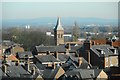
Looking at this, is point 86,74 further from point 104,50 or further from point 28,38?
point 28,38

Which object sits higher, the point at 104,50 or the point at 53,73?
the point at 104,50

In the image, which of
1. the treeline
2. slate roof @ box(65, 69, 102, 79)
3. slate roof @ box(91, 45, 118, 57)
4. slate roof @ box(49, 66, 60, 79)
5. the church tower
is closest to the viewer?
slate roof @ box(65, 69, 102, 79)

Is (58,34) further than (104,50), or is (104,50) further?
(58,34)

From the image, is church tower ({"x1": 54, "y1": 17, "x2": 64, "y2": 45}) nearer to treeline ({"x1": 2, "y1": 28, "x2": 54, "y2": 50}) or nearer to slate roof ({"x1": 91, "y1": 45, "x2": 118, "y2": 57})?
treeline ({"x1": 2, "y1": 28, "x2": 54, "y2": 50})

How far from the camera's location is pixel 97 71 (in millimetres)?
6812

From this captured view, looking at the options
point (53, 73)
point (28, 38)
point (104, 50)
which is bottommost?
point (53, 73)

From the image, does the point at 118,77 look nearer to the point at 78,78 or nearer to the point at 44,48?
the point at 78,78

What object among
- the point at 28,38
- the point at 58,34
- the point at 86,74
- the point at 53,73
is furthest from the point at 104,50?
the point at 28,38

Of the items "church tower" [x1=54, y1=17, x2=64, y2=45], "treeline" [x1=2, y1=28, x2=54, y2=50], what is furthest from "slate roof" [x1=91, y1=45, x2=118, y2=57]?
"treeline" [x1=2, y1=28, x2=54, y2=50]

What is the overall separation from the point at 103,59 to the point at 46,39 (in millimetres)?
8957

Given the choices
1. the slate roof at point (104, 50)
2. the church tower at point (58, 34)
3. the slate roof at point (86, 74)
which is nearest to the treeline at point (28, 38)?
the church tower at point (58, 34)

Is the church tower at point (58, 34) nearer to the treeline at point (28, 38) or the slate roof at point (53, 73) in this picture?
the treeline at point (28, 38)

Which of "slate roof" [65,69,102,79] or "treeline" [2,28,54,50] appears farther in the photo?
"treeline" [2,28,54,50]

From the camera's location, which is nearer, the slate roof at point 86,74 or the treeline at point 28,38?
the slate roof at point 86,74
